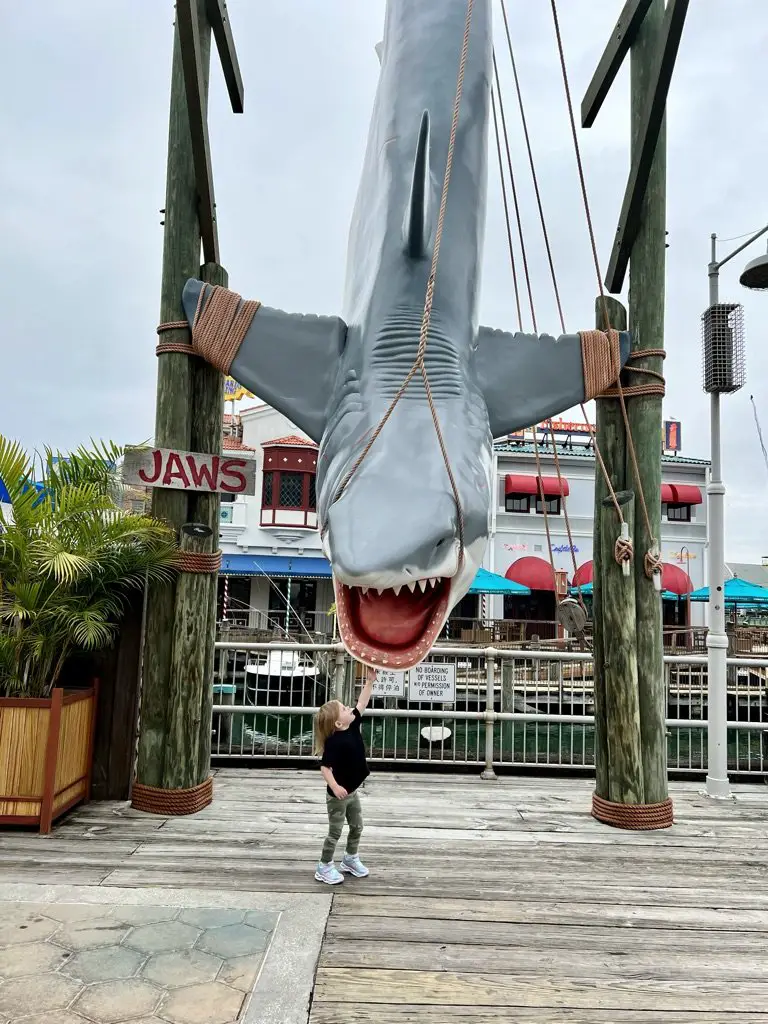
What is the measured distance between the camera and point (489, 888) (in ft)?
12.6

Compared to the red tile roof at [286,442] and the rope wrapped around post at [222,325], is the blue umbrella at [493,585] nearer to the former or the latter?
the red tile roof at [286,442]

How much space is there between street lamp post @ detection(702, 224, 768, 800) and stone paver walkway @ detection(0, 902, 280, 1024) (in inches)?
167

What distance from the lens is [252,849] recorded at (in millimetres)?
4340

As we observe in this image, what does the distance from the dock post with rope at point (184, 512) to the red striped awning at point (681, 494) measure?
23.7 metres

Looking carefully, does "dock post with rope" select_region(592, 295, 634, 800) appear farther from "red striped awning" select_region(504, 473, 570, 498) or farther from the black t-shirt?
"red striped awning" select_region(504, 473, 570, 498)

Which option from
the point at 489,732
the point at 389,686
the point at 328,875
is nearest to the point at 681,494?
the point at 389,686

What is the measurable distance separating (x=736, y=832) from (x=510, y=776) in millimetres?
2109

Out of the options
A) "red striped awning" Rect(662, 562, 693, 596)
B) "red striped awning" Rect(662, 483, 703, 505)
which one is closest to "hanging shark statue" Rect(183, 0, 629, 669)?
"red striped awning" Rect(662, 562, 693, 596)


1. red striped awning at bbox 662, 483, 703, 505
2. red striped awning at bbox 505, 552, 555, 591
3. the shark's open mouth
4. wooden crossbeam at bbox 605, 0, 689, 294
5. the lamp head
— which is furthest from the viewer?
red striped awning at bbox 662, 483, 703, 505

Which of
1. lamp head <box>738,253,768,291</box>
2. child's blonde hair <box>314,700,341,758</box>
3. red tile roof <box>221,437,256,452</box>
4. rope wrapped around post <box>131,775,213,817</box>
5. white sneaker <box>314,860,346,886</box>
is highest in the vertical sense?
red tile roof <box>221,437,256,452</box>

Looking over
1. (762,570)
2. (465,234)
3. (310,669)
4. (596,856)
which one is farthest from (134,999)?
(762,570)

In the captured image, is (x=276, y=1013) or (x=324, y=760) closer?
(x=276, y=1013)

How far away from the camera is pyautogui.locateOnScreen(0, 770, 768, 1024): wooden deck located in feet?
9.11

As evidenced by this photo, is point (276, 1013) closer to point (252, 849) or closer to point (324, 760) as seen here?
point (324, 760)
